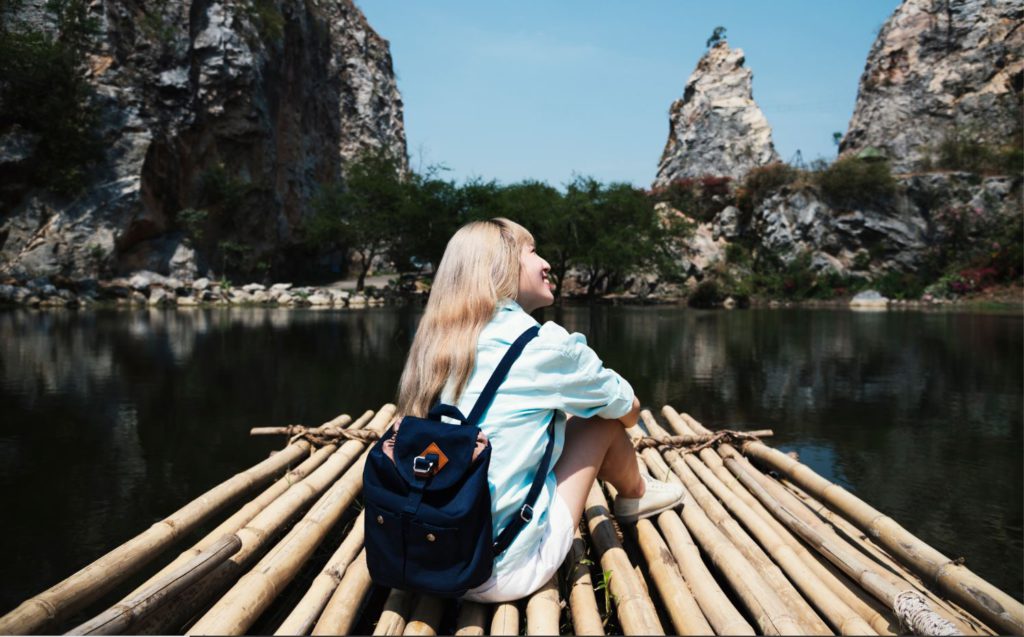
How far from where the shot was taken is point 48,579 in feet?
10.9

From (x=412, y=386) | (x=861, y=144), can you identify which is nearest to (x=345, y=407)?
(x=412, y=386)

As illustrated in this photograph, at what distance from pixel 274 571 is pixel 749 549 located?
1858mm

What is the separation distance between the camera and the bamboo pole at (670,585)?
6.98 feet

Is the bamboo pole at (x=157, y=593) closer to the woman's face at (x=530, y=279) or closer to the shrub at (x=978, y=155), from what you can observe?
the woman's face at (x=530, y=279)

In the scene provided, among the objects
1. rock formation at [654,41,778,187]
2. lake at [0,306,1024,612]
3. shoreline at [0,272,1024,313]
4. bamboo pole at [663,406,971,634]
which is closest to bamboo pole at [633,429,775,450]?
bamboo pole at [663,406,971,634]

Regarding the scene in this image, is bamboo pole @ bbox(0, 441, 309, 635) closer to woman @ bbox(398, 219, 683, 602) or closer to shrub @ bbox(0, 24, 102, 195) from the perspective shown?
woman @ bbox(398, 219, 683, 602)

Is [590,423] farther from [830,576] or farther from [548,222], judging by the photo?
[548,222]

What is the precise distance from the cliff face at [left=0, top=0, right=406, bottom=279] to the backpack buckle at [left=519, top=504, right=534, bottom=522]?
28.1 meters

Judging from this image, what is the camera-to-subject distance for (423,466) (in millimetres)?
1911

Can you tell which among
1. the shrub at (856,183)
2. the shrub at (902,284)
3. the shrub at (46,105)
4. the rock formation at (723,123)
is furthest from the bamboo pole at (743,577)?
the rock formation at (723,123)

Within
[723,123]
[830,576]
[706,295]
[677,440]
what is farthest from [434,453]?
[723,123]

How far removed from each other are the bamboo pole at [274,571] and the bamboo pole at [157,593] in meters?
0.12

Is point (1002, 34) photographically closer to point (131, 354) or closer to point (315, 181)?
point (315, 181)

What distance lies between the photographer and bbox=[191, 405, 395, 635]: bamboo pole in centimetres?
209
